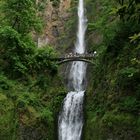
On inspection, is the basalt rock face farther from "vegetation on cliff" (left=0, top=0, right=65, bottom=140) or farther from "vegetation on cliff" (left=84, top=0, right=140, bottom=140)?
"vegetation on cliff" (left=84, top=0, right=140, bottom=140)

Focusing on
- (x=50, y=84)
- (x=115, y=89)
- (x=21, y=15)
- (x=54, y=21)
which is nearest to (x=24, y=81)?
(x=50, y=84)

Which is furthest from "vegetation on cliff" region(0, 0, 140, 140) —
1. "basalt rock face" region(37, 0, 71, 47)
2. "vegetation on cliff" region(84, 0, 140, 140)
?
"basalt rock face" region(37, 0, 71, 47)

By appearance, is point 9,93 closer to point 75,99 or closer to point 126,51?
point 75,99

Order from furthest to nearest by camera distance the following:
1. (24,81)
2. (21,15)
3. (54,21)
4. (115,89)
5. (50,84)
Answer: (54,21) < (50,84) < (21,15) < (24,81) < (115,89)

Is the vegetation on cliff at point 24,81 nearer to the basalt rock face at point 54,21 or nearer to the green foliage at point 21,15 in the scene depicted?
the green foliage at point 21,15

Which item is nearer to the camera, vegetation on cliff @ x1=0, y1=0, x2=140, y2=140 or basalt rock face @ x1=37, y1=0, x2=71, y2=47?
vegetation on cliff @ x1=0, y1=0, x2=140, y2=140

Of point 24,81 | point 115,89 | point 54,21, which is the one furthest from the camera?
point 54,21

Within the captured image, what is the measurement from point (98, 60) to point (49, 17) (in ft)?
85.3

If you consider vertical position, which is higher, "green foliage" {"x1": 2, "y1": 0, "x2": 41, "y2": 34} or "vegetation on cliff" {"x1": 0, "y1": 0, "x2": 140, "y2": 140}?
"green foliage" {"x1": 2, "y1": 0, "x2": 41, "y2": 34}

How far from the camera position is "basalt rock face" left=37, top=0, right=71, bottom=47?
5000 centimetres

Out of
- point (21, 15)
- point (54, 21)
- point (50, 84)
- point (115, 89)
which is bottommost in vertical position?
point (115, 89)

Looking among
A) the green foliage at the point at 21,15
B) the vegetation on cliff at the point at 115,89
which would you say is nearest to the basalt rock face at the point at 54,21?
the green foliage at the point at 21,15

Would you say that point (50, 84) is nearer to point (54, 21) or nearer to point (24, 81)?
point (24, 81)

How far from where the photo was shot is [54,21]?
52312 millimetres
